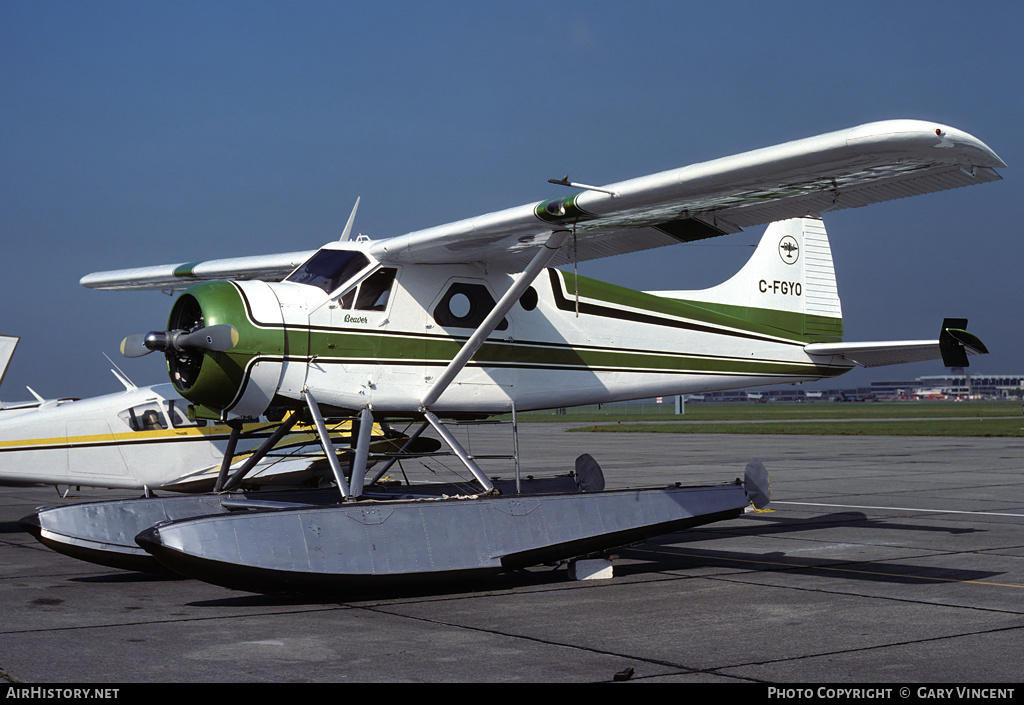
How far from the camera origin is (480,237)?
934cm

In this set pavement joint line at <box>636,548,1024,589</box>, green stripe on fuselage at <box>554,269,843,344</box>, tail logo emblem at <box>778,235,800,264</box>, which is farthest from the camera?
tail logo emblem at <box>778,235,800,264</box>

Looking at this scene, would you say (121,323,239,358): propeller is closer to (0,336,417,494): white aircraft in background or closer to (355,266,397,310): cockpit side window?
(355,266,397,310): cockpit side window

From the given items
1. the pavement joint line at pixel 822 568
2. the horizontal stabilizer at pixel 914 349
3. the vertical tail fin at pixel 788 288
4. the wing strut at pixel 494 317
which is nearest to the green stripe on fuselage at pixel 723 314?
the vertical tail fin at pixel 788 288

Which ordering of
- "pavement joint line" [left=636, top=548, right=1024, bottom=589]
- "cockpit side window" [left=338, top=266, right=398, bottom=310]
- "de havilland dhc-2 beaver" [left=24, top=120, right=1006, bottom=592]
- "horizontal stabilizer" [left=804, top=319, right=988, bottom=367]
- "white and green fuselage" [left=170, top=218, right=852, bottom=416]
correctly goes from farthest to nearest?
"horizontal stabilizer" [left=804, top=319, right=988, bottom=367], "cockpit side window" [left=338, top=266, right=398, bottom=310], "white and green fuselage" [left=170, top=218, right=852, bottom=416], "pavement joint line" [left=636, top=548, right=1024, bottom=589], "de havilland dhc-2 beaver" [left=24, top=120, right=1006, bottom=592]

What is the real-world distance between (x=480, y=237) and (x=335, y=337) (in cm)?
166

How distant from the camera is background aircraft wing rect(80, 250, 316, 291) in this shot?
1254 centimetres

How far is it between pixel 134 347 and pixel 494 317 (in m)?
3.33

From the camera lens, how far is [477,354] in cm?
1006

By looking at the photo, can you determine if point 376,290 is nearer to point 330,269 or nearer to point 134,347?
point 330,269

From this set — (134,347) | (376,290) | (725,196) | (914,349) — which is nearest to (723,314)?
(914,349)

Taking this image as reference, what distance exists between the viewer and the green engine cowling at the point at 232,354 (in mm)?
8633

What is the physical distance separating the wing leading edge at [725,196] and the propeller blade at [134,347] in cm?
230

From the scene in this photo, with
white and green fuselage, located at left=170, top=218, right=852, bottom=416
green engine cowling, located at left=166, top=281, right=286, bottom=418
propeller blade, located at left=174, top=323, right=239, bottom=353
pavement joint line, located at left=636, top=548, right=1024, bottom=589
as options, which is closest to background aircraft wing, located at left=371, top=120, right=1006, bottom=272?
white and green fuselage, located at left=170, top=218, right=852, bottom=416

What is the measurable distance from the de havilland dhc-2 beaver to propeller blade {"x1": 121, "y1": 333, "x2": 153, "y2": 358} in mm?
18
